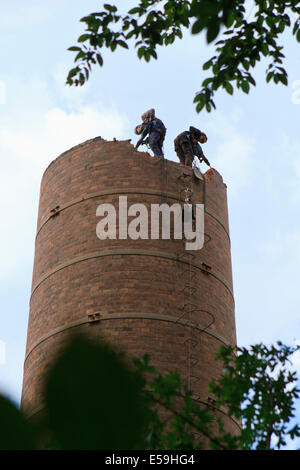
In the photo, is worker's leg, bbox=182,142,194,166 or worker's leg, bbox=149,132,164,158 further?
worker's leg, bbox=182,142,194,166

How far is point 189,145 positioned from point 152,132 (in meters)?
1.28

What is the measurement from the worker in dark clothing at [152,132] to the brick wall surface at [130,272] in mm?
1343

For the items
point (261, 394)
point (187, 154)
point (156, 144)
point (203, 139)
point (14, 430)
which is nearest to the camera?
point (14, 430)

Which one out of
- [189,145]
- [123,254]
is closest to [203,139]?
[189,145]

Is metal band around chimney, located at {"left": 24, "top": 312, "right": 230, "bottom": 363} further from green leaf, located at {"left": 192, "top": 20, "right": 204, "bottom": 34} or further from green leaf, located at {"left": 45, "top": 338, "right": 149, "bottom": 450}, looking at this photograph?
green leaf, located at {"left": 45, "top": 338, "right": 149, "bottom": 450}

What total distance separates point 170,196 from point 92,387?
53.0 feet

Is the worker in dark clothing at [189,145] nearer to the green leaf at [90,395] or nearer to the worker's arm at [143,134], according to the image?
the worker's arm at [143,134]

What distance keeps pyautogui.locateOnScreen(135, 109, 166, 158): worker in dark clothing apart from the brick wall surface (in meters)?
1.34

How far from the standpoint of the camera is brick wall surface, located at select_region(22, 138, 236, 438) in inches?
585

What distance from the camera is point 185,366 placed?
14.7 meters

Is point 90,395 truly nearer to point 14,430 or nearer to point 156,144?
point 14,430

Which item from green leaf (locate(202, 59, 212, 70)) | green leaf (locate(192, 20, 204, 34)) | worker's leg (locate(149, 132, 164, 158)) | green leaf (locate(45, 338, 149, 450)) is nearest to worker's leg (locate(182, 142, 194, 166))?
worker's leg (locate(149, 132, 164, 158))

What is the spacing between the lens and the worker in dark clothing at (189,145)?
19.3m

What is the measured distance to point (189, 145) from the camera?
19453mm
